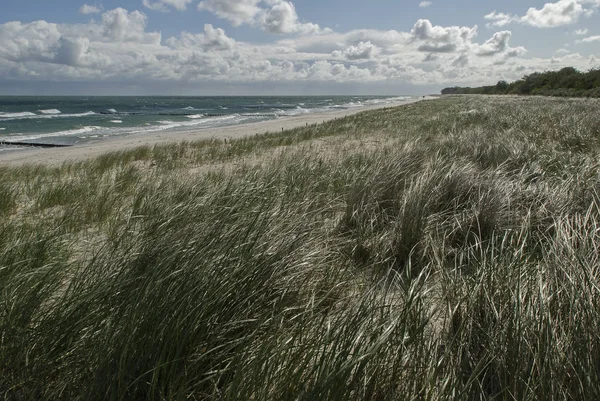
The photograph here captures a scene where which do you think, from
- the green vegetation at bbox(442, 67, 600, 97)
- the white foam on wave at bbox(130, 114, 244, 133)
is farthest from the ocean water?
the green vegetation at bbox(442, 67, 600, 97)

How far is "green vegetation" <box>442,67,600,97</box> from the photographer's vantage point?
1601 inches

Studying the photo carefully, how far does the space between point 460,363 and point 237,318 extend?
36.3 inches

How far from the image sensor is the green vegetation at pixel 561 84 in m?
40.7

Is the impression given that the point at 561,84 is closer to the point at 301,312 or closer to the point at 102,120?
the point at 102,120

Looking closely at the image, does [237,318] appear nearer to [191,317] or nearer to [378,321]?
[191,317]

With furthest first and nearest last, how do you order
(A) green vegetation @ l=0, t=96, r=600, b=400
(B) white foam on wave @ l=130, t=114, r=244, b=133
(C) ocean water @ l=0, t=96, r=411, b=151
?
(B) white foam on wave @ l=130, t=114, r=244, b=133 → (C) ocean water @ l=0, t=96, r=411, b=151 → (A) green vegetation @ l=0, t=96, r=600, b=400

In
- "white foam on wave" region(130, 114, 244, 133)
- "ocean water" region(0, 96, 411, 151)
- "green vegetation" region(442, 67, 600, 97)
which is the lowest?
"white foam on wave" region(130, 114, 244, 133)

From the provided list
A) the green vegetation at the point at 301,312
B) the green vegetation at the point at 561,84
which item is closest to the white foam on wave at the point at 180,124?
the green vegetation at the point at 301,312

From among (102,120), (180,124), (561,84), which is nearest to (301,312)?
(180,124)

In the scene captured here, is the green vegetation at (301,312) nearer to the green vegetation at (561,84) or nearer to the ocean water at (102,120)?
the ocean water at (102,120)

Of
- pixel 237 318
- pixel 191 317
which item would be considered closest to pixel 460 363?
pixel 237 318

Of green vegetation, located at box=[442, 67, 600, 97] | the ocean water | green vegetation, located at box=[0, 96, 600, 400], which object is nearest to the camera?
→ green vegetation, located at box=[0, 96, 600, 400]

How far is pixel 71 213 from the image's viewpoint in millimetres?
3820

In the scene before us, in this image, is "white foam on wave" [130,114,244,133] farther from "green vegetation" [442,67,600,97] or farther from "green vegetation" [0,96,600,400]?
"green vegetation" [442,67,600,97]
